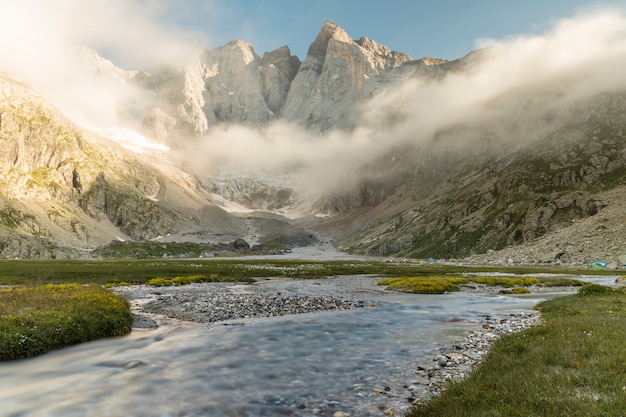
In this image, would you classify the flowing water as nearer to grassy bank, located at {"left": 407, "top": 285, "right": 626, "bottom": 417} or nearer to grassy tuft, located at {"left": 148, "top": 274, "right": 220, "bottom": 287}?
grassy bank, located at {"left": 407, "top": 285, "right": 626, "bottom": 417}

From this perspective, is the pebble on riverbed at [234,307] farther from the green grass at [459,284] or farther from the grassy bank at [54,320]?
the green grass at [459,284]

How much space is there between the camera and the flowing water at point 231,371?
1472 centimetres

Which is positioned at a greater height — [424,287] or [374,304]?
[374,304]

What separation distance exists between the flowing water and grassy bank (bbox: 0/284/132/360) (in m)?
1.16

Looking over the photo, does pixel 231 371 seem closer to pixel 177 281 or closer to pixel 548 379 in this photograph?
pixel 548 379

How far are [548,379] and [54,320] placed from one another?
2868cm

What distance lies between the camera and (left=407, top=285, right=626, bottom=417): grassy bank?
9984 mm

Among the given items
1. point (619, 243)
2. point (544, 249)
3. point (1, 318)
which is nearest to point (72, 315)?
point (1, 318)

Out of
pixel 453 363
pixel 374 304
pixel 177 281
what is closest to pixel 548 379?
pixel 453 363

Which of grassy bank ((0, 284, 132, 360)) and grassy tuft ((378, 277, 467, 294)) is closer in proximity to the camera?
grassy bank ((0, 284, 132, 360))

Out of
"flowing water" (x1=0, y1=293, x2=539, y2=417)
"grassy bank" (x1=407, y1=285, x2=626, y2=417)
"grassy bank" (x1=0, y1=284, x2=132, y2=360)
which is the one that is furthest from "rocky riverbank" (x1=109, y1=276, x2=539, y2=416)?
"grassy bank" (x1=0, y1=284, x2=132, y2=360)

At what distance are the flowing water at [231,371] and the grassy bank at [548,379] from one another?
2993 mm

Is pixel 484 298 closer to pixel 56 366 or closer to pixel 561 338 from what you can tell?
pixel 561 338

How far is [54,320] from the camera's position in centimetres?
2575
